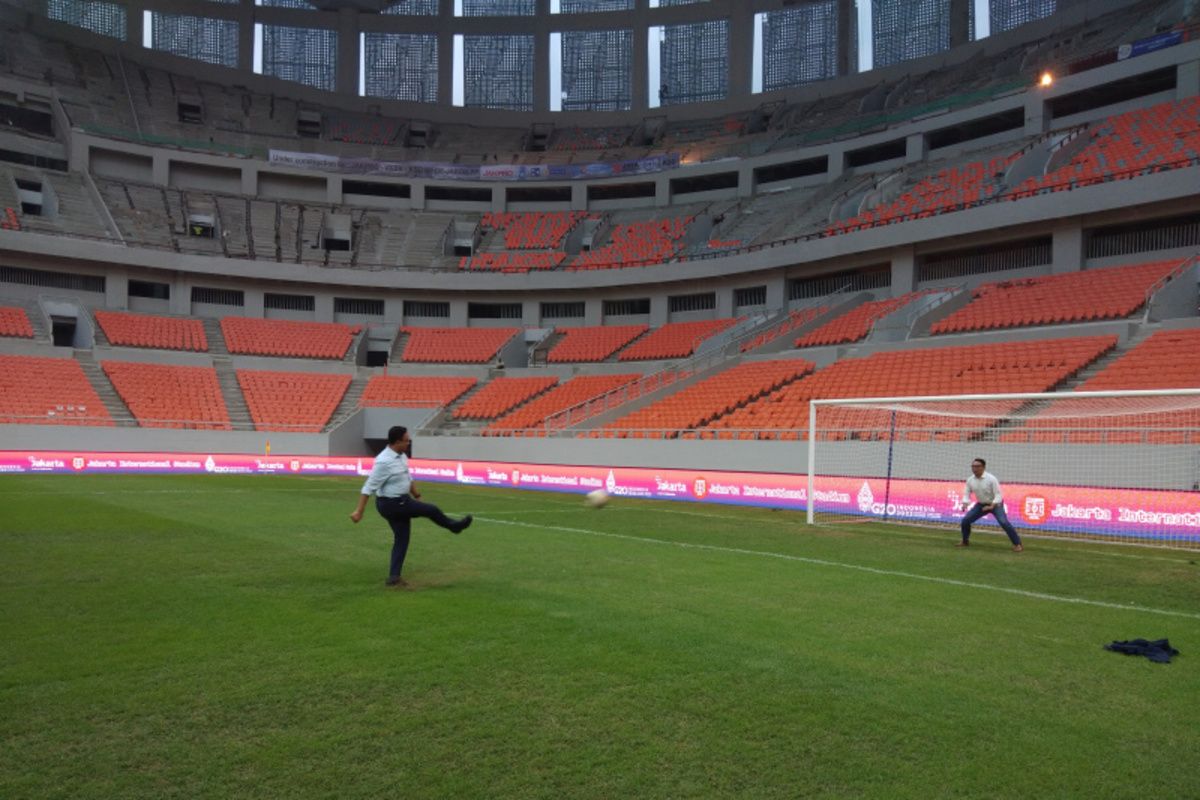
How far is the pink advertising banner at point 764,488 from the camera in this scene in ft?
49.7

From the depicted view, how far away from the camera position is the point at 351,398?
43.3 m

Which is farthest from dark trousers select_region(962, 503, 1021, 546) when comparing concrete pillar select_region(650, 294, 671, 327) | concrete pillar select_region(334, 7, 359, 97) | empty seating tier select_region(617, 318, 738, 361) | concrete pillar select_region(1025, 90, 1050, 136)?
concrete pillar select_region(334, 7, 359, 97)

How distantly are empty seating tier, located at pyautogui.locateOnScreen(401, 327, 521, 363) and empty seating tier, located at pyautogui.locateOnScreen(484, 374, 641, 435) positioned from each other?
7.97 meters

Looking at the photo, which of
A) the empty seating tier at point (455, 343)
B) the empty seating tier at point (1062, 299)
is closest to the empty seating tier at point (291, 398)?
the empty seating tier at point (455, 343)

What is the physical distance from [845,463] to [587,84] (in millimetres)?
43783

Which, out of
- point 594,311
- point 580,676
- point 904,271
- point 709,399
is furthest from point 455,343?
point 580,676

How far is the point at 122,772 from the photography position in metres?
4.04

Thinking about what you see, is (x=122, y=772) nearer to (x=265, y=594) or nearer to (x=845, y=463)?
(x=265, y=594)

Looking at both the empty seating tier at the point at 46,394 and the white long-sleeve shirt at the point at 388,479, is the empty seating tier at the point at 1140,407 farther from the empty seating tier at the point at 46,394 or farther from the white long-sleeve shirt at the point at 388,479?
the empty seating tier at the point at 46,394

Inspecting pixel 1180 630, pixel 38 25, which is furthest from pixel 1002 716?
pixel 38 25

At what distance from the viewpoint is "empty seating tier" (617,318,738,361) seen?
41.1 m

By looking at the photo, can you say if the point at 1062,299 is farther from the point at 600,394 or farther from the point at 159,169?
the point at 159,169

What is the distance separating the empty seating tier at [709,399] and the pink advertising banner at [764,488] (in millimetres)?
4316

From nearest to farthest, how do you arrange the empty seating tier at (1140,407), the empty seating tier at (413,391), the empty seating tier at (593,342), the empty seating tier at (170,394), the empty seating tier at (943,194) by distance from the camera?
the empty seating tier at (1140,407)
the empty seating tier at (943,194)
the empty seating tier at (170,394)
the empty seating tier at (413,391)
the empty seating tier at (593,342)
